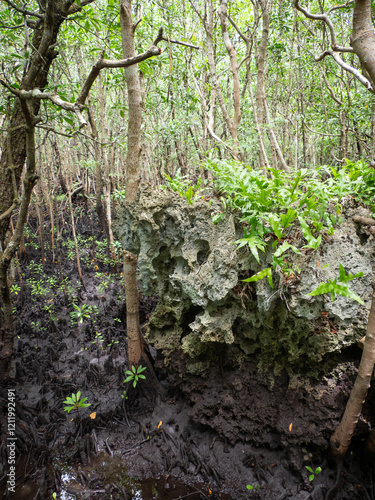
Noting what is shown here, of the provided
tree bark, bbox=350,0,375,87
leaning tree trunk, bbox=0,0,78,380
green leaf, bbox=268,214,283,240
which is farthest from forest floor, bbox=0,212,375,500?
tree bark, bbox=350,0,375,87

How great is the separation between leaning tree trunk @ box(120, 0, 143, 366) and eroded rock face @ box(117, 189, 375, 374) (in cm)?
36

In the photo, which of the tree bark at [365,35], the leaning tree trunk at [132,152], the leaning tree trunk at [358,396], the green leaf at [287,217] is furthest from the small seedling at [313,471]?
the tree bark at [365,35]

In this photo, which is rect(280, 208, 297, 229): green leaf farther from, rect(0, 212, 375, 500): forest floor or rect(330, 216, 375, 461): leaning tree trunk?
rect(0, 212, 375, 500): forest floor

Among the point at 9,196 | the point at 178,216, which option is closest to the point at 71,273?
the point at 9,196

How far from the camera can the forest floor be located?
111 inches

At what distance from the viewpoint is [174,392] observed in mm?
3904

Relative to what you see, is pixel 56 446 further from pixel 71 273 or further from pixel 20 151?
pixel 71 273

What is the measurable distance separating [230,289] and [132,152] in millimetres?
2029

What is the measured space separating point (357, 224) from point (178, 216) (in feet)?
5.60

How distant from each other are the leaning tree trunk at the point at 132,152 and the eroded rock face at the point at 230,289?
36 cm

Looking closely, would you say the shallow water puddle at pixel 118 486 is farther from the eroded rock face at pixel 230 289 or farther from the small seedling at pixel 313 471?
the eroded rock face at pixel 230 289

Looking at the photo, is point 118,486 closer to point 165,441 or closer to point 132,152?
point 165,441

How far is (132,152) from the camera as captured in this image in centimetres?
342

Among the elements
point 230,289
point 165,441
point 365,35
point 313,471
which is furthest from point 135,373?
point 365,35
